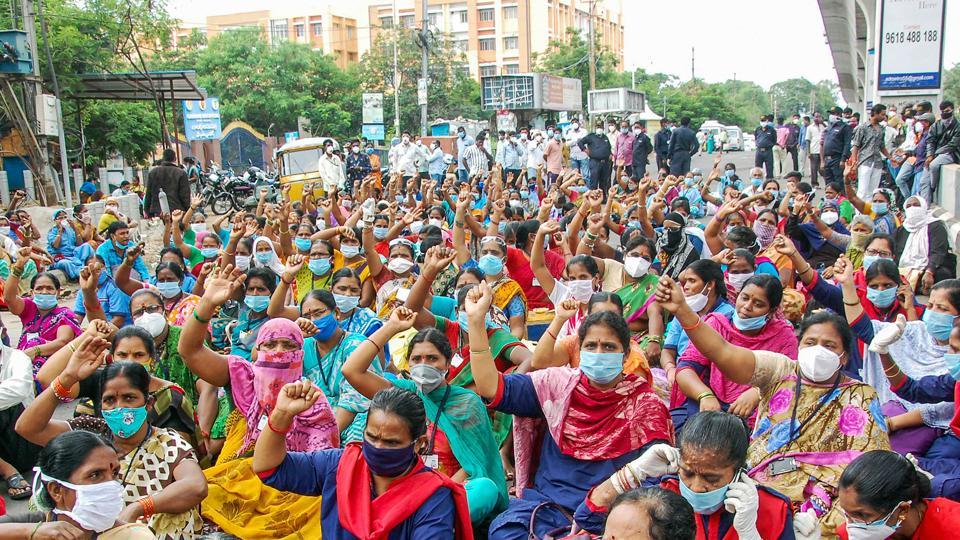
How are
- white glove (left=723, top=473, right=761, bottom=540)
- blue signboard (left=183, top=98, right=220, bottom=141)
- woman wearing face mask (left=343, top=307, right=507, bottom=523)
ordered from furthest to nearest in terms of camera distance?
1. blue signboard (left=183, top=98, right=220, bottom=141)
2. woman wearing face mask (left=343, top=307, right=507, bottom=523)
3. white glove (left=723, top=473, right=761, bottom=540)

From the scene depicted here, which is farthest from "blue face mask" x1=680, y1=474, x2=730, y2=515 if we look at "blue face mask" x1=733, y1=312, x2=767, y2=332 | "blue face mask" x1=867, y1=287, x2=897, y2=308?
"blue face mask" x1=867, y1=287, x2=897, y2=308

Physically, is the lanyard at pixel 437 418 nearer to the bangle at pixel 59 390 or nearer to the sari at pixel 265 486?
the sari at pixel 265 486

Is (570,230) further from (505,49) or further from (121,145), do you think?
(505,49)

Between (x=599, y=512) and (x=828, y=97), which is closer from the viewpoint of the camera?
(x=599, y=512)

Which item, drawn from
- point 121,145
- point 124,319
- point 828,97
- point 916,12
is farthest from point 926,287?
point 828,97

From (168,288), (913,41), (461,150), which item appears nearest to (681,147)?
(913,41)

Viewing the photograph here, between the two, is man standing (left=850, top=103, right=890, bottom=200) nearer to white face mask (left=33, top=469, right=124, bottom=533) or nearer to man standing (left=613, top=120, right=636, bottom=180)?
man standing (left=613, top=120, right=636, bottom=180)

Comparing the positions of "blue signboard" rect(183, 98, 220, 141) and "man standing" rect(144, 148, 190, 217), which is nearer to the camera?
"man standing" rect(144, 148, 190, 217)

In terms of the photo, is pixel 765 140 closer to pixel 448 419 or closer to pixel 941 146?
pixel 941 146

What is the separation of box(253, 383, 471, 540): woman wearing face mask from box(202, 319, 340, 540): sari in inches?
39.0

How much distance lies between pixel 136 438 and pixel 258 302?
201cm

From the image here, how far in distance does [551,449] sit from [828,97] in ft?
397

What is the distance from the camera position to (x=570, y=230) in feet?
23.8

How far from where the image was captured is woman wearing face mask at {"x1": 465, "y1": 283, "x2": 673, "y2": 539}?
344 cm
